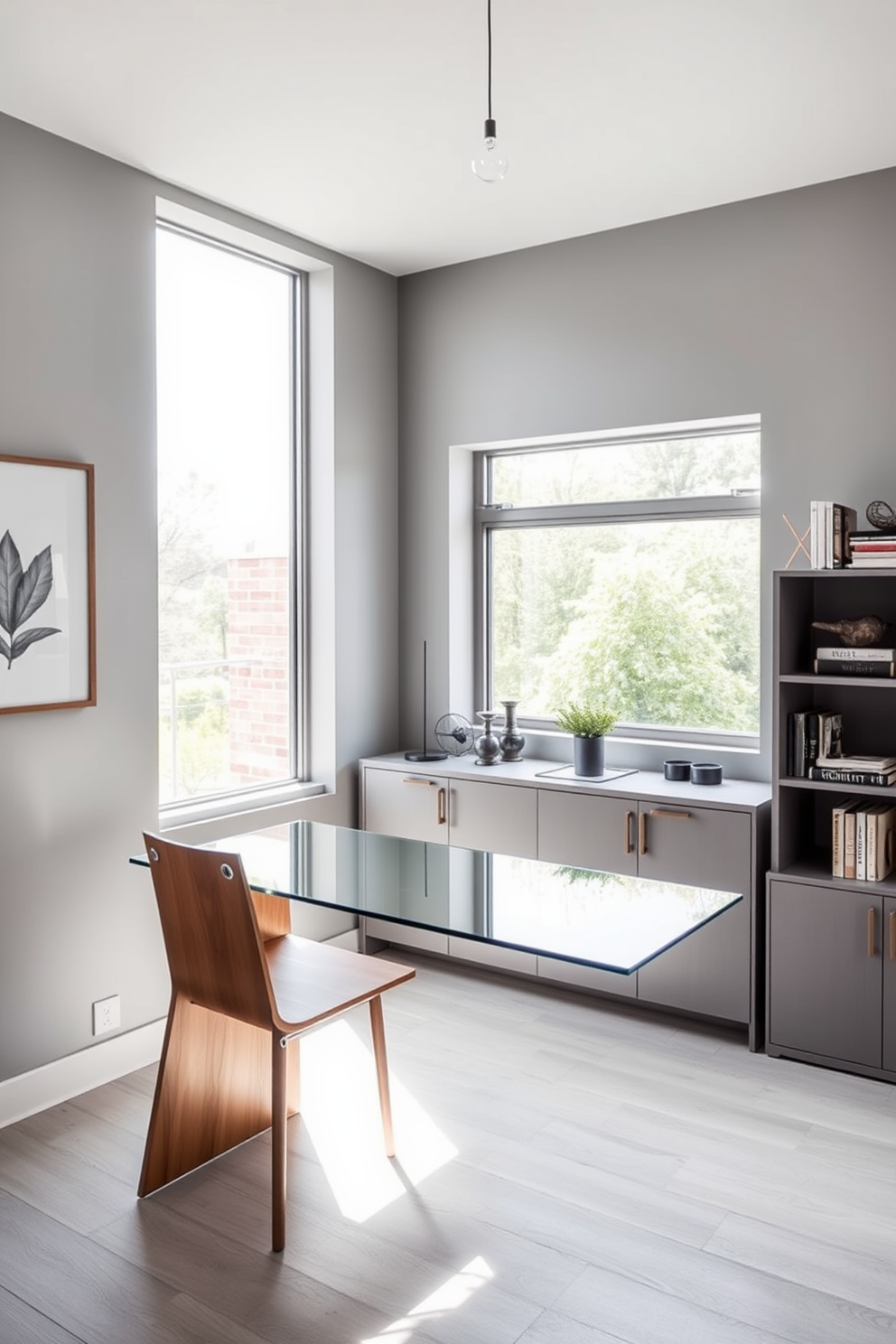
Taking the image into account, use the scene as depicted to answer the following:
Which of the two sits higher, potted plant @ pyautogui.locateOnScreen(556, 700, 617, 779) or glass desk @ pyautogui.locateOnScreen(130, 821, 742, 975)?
potted plant @ pyautogui.locateOnScreen(556, 700, 617, 779)

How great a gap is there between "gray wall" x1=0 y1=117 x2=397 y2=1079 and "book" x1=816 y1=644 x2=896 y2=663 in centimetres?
218

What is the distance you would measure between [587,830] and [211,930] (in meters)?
1.68

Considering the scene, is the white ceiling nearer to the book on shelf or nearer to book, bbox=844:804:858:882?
the book on shelf

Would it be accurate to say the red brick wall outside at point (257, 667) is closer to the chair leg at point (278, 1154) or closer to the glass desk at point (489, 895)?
the glass desk at point (489, 895)

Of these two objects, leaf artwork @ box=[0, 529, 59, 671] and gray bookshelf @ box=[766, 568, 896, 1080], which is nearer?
leaf artwork @ box=[0, 529, 59, 671]

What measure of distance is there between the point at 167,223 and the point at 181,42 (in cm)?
110

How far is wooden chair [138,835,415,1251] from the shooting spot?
2383 millimetres

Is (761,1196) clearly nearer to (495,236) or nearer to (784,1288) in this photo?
(784,1288)

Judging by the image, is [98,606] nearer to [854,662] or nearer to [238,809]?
[238,809]

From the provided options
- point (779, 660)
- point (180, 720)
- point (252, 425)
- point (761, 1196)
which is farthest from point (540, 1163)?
point (252, 425)

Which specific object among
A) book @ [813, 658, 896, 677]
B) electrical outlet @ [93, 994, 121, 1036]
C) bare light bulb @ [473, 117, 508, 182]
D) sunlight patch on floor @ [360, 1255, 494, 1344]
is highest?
bare light bulb @ [473, 117, 508, 182]

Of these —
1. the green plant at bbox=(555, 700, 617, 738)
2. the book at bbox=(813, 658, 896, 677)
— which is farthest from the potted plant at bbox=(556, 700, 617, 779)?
the book at bbox=(813, 658, 896, 677)

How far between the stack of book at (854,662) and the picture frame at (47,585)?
7.54 feet

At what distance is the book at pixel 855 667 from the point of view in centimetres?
325
